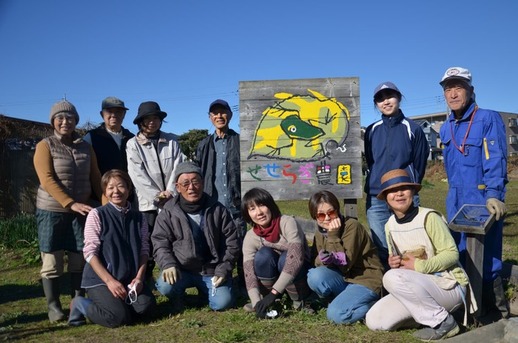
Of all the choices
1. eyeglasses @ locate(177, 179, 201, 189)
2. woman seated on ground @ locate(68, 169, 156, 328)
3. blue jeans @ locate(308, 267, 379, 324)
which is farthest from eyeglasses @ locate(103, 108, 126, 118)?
blue jeans @ locate(308, 267, 379, 324)

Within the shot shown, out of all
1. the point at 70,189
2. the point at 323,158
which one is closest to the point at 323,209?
the point at 323,158

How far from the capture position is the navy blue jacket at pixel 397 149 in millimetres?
4652

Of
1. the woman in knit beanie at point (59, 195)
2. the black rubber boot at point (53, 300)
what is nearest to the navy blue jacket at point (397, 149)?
the woman in knit beanie at point (59, 195)

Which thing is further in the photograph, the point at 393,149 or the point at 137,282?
the point at 393,149

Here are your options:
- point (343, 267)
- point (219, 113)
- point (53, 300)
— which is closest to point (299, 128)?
point (219, 113)

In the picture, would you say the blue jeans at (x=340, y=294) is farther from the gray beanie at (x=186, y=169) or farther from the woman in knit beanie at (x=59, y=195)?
the woman in knit beanie at (x=59, y=195)

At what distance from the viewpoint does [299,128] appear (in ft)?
18.1

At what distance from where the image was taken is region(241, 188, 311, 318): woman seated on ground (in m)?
4.34

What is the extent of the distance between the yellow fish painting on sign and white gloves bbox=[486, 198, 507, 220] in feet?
6.34

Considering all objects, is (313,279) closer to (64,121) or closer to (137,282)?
(137,282)

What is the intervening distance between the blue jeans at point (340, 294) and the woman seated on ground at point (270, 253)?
0.20 metres

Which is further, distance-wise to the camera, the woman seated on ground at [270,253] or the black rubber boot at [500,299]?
the woman seated on ground at [270,253]

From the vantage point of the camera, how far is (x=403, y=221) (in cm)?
393

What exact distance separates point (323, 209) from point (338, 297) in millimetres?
756
